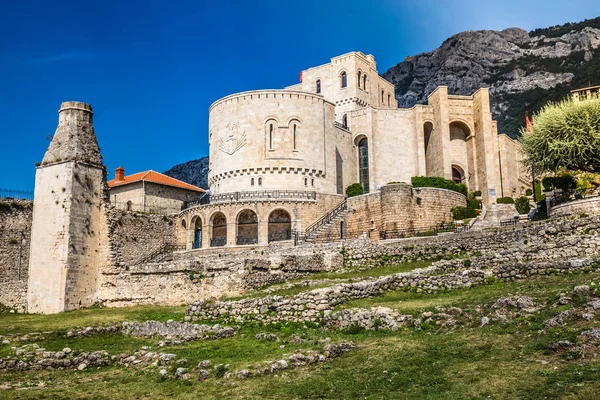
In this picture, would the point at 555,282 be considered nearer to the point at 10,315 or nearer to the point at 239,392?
the point at 239,392

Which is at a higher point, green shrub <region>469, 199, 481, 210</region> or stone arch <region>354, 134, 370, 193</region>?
stone arch <region>354, 134, 370, 193</region>

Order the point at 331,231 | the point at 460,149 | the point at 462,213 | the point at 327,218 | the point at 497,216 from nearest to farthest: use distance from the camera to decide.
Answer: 1. the point at 331,231
2. the point at 497,216
3. the point at 462,213
4. the point at 327,218
5. the point at 460,149

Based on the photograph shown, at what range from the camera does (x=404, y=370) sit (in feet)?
37.7

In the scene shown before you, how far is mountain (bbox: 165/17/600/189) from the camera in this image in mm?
106125

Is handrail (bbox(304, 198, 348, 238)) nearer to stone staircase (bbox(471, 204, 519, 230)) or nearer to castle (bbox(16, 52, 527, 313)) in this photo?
castle (bbox(16, 52, 527, 313))

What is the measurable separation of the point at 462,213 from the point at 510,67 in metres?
91.1

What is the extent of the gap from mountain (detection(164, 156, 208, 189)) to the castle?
6556cm

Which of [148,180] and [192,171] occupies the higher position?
[192,171]

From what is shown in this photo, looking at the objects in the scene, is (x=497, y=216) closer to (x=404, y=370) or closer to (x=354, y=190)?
(x=354, y=190)

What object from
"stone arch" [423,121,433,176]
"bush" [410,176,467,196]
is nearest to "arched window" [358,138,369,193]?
"stone arch" [423,121,433,176]

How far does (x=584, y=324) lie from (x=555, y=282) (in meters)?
5.02

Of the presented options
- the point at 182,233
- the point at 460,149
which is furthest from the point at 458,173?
the point at 182,233

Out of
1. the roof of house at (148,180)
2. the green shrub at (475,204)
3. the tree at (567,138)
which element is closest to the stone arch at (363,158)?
the green shrub at (475,204)

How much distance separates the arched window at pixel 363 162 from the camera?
54.3 metres
